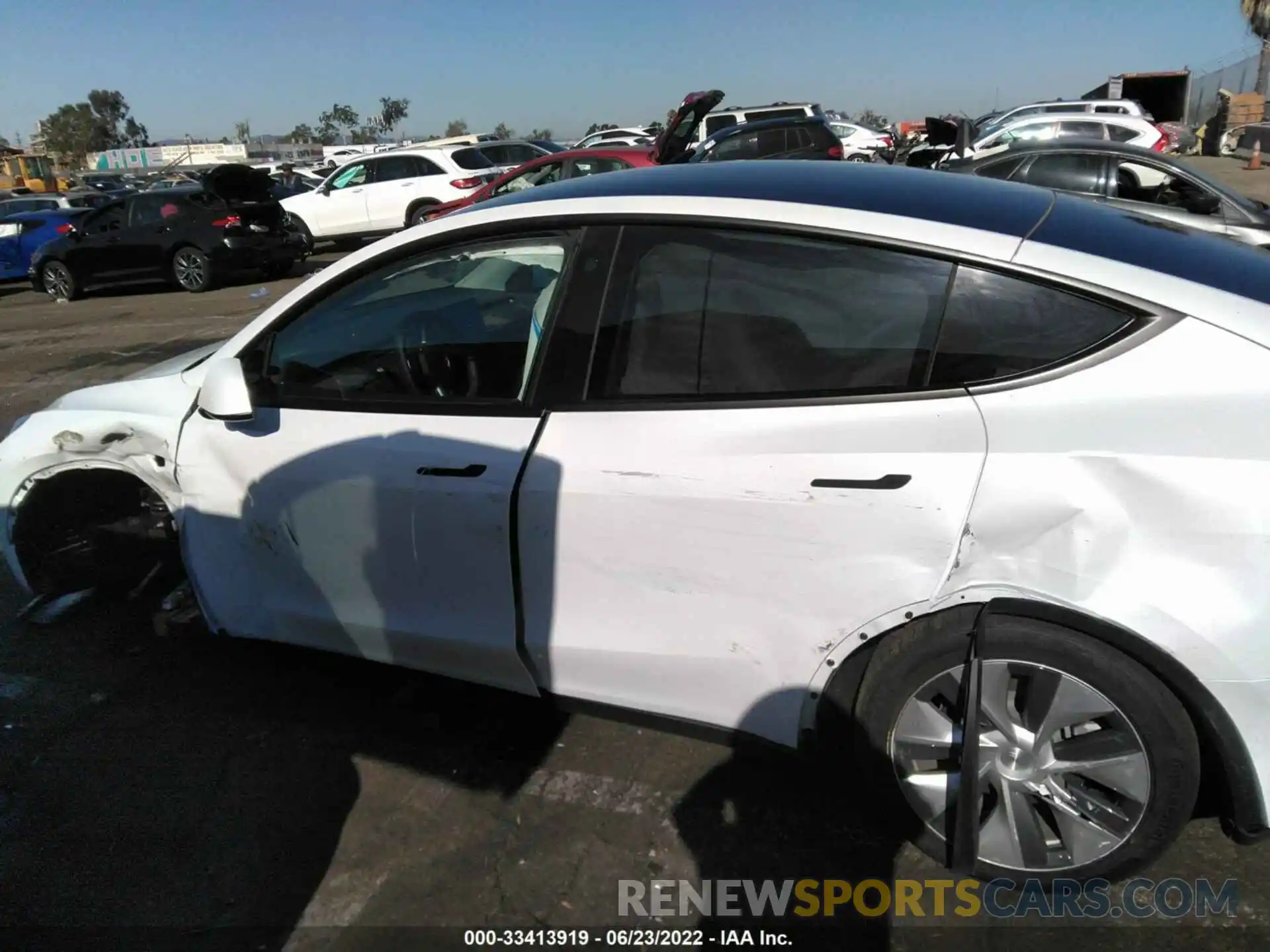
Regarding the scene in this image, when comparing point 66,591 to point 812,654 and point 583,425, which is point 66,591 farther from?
point 812,654

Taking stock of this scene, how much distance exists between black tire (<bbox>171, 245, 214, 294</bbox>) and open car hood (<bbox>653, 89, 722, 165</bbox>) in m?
7.68

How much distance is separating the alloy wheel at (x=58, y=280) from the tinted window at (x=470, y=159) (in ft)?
21.5

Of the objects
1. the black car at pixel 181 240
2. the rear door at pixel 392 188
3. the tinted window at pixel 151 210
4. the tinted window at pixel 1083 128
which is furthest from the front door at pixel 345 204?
the tinted window at pixel 1083 128

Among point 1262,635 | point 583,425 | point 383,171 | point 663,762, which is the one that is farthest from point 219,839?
point 383,171

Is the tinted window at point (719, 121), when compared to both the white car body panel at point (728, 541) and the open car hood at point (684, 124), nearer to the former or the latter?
the open car hood at point (684, 124)

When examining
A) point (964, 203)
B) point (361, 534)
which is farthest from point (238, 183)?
point (964, 203)

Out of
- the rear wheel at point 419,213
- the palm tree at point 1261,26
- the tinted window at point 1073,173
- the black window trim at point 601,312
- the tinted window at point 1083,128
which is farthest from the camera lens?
the palm tree at point 1261,26

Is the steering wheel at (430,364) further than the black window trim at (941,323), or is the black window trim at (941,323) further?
the steering wheel at (430,364)

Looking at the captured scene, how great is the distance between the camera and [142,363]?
350 inches

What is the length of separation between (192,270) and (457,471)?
A: 1333 cm

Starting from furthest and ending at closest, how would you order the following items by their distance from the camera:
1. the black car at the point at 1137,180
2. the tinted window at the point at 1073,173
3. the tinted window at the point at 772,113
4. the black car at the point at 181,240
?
the tinted window at the point at 772,113 → the black car at the point at 181,240 → the tinted window at the point at 1073,173 → the black car at the point at 1137,180

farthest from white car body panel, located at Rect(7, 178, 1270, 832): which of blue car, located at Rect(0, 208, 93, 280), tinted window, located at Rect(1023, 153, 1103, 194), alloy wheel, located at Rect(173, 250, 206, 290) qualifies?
blue car, located at Rect(0, 208, 93, 280)

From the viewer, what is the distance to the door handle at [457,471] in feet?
8.22

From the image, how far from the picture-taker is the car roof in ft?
7.25
